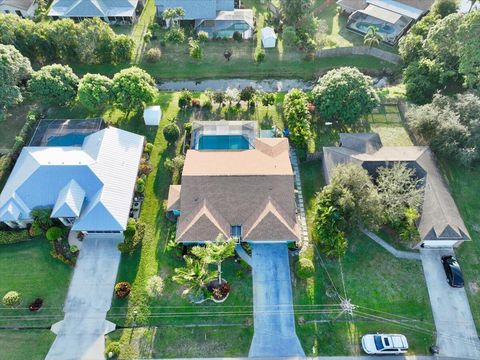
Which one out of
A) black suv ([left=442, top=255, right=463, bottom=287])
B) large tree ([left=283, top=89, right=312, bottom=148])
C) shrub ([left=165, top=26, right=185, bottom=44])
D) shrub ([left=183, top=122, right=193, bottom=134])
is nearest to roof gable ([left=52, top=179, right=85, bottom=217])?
shrub ([left=183, top=122, right=193, bottom=134])

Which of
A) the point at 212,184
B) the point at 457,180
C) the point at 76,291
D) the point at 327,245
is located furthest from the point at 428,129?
the point at 76,291

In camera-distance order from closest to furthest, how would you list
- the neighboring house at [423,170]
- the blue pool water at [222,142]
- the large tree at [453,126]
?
the neighboring house at [423,170]
the large tree at [453,126]
the blue pool water at [222,142]

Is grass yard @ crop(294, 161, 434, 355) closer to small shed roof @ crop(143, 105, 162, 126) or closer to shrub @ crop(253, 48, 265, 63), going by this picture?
small shed roof @ crop(143, 105, 162, 126)

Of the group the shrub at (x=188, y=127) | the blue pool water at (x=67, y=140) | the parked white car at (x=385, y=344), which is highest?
the shrub at (x=188, y=127)

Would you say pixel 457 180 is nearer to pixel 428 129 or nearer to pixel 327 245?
pixel 428 129

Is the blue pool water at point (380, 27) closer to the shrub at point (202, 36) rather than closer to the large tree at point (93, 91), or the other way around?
the shrub at point (202, 36)

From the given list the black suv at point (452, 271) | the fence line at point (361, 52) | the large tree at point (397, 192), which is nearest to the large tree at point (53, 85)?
the fence line at point (361, 52)
